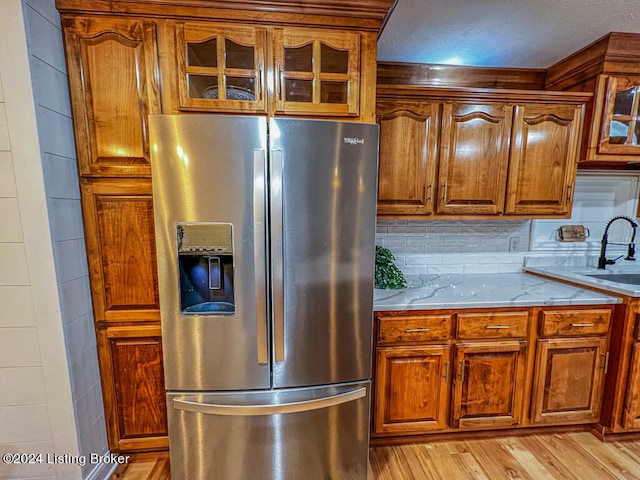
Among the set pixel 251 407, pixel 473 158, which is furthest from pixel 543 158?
pixel 251 407

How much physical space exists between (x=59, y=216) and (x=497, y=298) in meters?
2.16

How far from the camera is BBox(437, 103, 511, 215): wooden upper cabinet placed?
6.05 feet

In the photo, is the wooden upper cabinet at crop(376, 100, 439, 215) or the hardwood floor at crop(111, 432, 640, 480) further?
the wooden upper cabinet at crop(376, 100, 439, 215)

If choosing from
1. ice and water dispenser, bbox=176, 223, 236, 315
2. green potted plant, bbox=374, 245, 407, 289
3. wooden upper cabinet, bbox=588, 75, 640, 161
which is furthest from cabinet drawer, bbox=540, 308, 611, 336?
ice and water dispenser, bbox=176, 223, 236, 315

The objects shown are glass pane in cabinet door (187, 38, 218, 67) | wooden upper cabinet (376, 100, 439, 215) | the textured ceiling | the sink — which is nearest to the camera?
glass pane in cabinet door (187, 38, 218, 67)

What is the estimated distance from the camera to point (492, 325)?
1.68 m

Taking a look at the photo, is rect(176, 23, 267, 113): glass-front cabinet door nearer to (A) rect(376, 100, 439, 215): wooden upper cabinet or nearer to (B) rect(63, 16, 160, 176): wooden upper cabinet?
(B) rect(63, 16, 160, 176): wooden upper cabinet

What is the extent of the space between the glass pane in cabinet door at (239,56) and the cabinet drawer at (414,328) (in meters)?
1.39

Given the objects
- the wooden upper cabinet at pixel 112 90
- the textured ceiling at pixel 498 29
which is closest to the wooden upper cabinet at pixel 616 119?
the textured ceiling at pixel 498 29

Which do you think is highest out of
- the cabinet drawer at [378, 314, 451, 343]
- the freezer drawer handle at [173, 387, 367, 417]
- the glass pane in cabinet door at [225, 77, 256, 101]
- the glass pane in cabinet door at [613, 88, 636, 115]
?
the glass pane in cabinet door at [613, 88, 636, 115]

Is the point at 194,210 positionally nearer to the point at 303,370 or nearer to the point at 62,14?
the point at 303,370

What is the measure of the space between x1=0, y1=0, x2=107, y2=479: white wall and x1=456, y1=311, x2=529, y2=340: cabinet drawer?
187 cm

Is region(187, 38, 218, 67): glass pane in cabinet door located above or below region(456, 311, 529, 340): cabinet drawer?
above

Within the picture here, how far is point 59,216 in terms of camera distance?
4.24 feet
